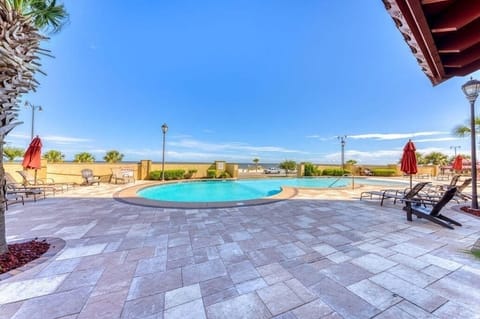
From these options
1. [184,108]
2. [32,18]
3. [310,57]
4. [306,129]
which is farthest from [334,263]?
[306,129]

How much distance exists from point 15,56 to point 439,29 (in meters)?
5.00

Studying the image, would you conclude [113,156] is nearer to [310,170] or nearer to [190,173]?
[190,173]

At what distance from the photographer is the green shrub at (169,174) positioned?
13.8 metres

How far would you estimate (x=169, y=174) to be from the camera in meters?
14.1

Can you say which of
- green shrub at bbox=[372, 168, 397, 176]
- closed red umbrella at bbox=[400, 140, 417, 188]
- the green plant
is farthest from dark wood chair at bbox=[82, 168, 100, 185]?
green shrub at bbox=[372, 168, 397, 176]

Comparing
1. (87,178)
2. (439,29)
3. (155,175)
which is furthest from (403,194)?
(87,178)

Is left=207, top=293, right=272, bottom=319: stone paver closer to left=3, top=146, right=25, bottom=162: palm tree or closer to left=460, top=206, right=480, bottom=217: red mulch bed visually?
left=460, top=206, right=480, bottom=217: red mulch bed

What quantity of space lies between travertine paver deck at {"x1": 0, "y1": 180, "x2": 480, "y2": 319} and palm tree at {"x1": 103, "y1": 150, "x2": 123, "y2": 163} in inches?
629

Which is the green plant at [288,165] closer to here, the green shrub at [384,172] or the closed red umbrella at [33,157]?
the green shrub at [384,172]

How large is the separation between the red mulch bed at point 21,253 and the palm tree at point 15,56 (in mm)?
158

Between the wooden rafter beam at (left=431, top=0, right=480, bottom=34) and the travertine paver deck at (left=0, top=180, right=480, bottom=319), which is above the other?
the wooden rafter beam at (left=431, top=0, right=480, bottom=34)

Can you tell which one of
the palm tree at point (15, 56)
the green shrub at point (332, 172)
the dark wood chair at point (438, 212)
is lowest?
the dark wood chair at point (438, 212)

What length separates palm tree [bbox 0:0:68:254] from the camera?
2469mm

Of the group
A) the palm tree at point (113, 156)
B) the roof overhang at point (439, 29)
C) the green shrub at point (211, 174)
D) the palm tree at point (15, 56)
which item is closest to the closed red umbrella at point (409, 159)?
the roof overhang at point (439, 29)
